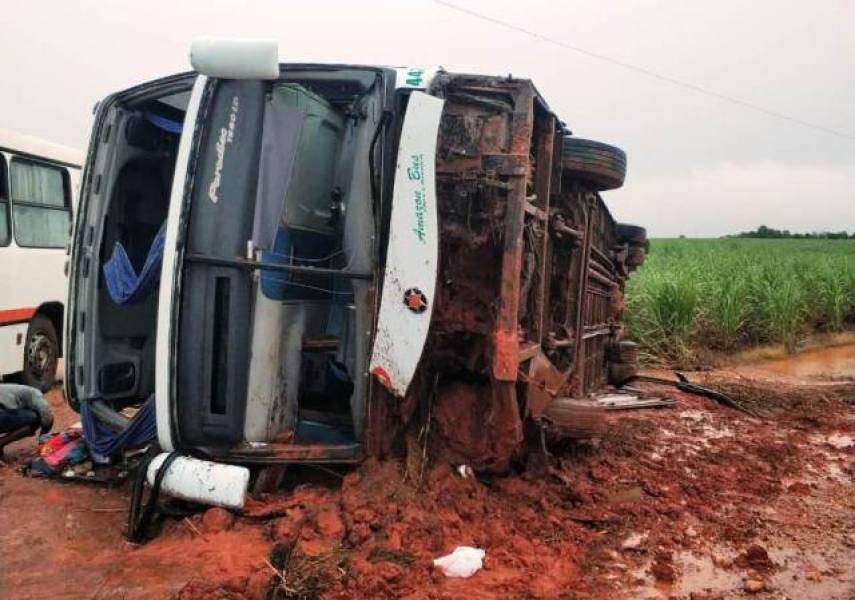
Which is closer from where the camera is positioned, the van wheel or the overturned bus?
the overturned bus

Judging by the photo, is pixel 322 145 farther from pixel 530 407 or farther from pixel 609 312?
pixel 609 312

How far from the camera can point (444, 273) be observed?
3850 millimetres

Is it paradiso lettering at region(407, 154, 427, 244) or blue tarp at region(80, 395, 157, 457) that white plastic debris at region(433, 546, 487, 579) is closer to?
paradiso lettering at region(407, 154, 427, 244)

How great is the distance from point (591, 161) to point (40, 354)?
→ 6304mm

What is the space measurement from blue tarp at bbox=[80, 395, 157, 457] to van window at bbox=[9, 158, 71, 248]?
412cm

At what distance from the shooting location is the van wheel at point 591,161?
4.96m

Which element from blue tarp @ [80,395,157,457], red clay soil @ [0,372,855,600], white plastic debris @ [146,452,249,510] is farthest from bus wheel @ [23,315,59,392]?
white plastic debris @ [146,452,249,510]

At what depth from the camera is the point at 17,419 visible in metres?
4.83

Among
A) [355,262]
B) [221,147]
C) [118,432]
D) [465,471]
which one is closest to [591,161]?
[355,262]

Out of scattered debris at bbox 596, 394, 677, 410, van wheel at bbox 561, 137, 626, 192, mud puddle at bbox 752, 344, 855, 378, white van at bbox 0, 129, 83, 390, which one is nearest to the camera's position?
van wheel at bbox 561, 137, 626, 192

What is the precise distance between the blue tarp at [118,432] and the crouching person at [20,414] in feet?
1.80

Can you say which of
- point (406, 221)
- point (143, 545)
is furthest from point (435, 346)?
point (143, 545)

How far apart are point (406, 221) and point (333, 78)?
2.85 ft

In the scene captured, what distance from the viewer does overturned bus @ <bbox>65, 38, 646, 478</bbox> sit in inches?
142
